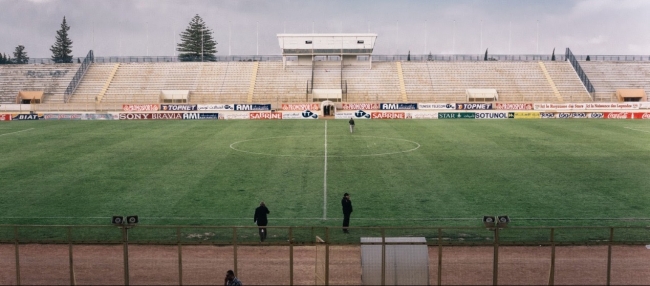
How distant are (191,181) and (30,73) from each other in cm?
6857

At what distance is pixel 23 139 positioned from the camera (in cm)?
4525

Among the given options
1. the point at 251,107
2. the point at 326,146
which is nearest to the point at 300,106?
the point at 251,107

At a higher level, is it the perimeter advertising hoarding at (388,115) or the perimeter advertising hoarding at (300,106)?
the perimeter advertising hoarding at (300,106)

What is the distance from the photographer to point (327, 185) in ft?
93.1

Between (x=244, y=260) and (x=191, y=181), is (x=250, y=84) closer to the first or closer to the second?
(x=191, y=181)

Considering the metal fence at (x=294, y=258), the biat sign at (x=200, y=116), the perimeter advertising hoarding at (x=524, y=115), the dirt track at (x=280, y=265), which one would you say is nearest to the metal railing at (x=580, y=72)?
the perimeter advertising hoarding at (x=524, y=115)

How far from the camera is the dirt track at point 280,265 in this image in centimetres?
1600

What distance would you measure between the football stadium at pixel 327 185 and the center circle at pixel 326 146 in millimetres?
320

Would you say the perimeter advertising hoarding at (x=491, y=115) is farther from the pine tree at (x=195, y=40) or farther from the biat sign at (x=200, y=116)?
the pine tree at (x=195, y=40)

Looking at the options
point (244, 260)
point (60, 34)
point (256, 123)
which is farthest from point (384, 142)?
point (60, 34)

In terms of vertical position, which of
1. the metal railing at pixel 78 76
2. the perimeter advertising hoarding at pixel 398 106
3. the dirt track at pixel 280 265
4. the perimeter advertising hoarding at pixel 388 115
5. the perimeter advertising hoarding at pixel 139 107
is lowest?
the dirt track at pixel 280 265

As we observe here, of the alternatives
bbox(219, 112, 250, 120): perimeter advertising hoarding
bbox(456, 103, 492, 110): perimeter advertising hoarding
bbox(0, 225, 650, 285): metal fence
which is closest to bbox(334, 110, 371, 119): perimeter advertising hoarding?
bbox(219, 112, 250, 120): perimeter advertising hoarding

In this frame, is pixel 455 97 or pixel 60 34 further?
pixel 60 34

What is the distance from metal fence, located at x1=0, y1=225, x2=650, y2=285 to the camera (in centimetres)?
1511
